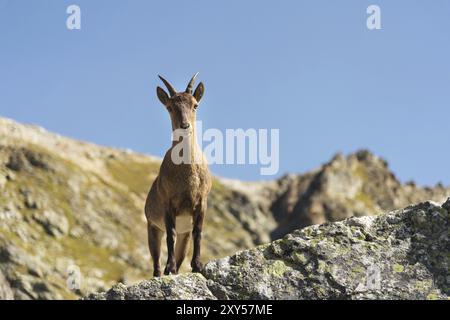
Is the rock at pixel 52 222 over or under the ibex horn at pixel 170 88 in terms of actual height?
over

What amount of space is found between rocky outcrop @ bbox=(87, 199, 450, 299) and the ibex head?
4906 mm

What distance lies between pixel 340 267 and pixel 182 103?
671cm

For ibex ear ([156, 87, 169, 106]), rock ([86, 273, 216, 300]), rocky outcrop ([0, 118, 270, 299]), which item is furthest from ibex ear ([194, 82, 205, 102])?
rocky outcrop ([0, 118, 270, 299])

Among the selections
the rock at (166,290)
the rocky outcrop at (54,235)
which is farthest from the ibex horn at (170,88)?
the rocky outcrop at (54,235)

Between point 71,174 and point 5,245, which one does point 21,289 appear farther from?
point 71,174

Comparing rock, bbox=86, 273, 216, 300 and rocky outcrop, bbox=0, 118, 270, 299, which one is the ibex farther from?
rocky outcrop, bbox=0, 118, 270, 299

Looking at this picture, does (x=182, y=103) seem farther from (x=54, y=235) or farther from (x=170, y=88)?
(x=54, y=235)

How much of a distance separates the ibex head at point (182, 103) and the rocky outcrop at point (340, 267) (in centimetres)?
491

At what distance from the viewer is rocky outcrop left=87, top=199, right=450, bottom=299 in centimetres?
1369

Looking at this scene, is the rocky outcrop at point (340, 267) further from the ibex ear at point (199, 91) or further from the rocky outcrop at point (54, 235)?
the rocky outcrop at point (54, 235)

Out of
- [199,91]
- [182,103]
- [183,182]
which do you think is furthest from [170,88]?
[183,182]

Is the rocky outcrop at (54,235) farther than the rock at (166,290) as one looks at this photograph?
Yes

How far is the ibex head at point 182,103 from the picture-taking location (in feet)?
60.7

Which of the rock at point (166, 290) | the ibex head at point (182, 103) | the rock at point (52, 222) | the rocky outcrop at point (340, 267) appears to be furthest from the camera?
the rock at point (52, 222)
